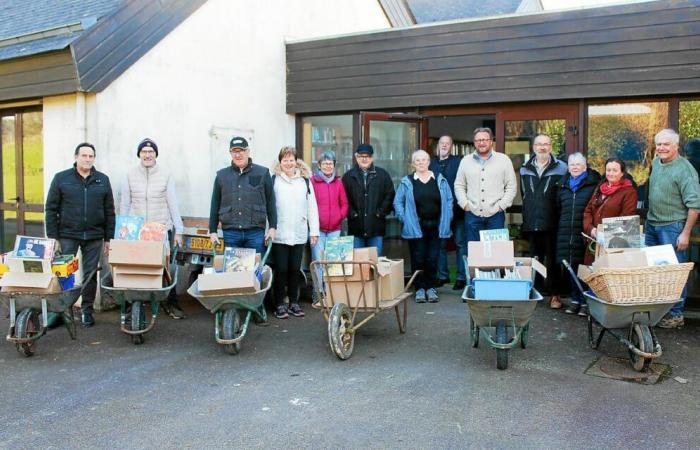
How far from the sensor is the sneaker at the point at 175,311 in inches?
281

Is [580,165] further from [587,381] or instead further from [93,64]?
[93,64]

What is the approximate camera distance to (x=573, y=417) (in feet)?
13.8

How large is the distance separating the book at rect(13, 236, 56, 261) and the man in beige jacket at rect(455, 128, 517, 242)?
447cm

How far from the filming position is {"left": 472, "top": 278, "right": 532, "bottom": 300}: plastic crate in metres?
4.99

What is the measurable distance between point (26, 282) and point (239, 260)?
1.81 metres

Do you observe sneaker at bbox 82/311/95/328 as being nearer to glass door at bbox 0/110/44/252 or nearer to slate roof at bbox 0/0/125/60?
glass door at bbox 0/110/44/252

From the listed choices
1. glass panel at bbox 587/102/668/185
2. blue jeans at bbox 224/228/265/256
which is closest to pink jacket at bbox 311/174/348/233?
blue jeans at bbox 224/228/265/256

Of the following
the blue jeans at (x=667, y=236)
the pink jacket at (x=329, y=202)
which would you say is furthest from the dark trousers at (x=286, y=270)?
the blue jeans at (x=667, y=236)

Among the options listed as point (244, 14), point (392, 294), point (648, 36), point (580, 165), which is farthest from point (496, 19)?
point (392, 294)

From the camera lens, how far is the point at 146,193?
6.92 meters

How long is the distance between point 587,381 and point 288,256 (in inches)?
134

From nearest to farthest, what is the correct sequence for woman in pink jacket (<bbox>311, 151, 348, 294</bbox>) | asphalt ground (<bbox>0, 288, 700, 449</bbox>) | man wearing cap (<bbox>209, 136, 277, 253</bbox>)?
asphalt ground (<bbox>0, 288, 700, 449</bbox>), man wearing cap (<bbox>209, 136, 277, 253</bbox>), woman in pink jacket (<bbox>311, 151, 348, 294</bbox>)

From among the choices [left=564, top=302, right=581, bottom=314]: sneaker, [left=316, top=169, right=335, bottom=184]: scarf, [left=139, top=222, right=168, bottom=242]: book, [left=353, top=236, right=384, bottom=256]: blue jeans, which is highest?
[left=316, top=169, right=335, bottom=184]: scarf

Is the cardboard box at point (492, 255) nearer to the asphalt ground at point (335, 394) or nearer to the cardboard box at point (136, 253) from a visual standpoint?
the asphalt ground at point (335, 394)
